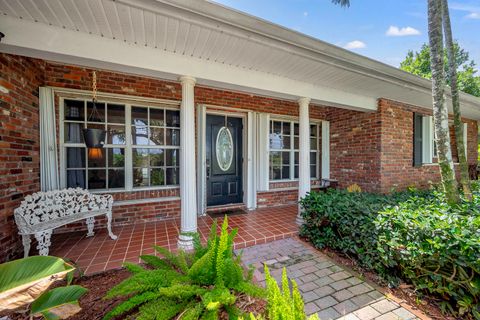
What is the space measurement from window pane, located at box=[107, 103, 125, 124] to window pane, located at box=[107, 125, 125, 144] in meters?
0.12

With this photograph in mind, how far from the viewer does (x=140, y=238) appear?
2.91 m

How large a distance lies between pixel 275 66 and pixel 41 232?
3555 millimetres

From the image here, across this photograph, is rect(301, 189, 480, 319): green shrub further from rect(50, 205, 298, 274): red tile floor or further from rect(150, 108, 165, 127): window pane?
rect(150, 108, 165, 127): window pane

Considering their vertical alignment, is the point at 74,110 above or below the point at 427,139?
above

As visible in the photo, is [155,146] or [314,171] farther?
[314,171]

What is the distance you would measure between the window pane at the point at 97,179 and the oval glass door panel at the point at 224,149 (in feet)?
6.75

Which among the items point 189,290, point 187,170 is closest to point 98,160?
point 187,170

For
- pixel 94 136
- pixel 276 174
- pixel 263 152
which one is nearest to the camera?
pixel 94 136

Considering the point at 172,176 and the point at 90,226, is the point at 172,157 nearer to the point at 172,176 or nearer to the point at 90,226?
the point at 172,176

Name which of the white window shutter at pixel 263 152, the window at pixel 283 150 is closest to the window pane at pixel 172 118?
the white window shutter at pixel 263 152

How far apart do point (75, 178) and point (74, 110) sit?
3.60 feet

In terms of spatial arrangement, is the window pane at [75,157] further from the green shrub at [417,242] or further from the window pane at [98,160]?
the green shrub at [417,242]

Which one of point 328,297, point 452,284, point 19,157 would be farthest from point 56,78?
point 452,284

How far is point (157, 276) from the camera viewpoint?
1.58 m
